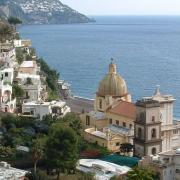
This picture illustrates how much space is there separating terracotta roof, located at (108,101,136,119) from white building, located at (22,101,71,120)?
4.45 metres

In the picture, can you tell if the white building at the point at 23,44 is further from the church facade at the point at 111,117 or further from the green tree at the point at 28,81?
the church facade at the point at 111,117

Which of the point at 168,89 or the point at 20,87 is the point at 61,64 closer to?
the point at 168,89

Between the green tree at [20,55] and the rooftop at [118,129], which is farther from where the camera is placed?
the green tree at [20,55]

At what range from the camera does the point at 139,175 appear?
34094 mm

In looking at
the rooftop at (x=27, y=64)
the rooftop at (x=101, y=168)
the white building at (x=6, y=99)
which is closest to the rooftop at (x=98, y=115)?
the white building at (x=6, y=99)

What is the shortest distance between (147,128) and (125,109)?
4.27m

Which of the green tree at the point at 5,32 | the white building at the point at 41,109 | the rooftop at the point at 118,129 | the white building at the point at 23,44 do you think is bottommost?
the rooftop at the point at 118,129

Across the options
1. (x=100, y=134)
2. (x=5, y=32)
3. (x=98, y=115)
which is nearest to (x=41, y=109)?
(x=98, y=115)

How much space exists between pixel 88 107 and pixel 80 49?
296 ft

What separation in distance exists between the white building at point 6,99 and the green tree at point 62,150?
1187 cm

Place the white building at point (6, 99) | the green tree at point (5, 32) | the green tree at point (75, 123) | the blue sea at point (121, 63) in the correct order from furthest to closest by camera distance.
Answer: the blue sea at point (121, 63)
the green tree at point (5, 32)
the white building at point (6, 99)
the green tree at point (75, 123)

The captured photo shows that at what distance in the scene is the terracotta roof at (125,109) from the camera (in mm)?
45969

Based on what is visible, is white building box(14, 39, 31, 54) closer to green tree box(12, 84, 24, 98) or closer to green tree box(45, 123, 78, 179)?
green tree box(12, 84, 24, 98)

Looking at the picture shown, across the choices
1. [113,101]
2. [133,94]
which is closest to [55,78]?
[133,94]
